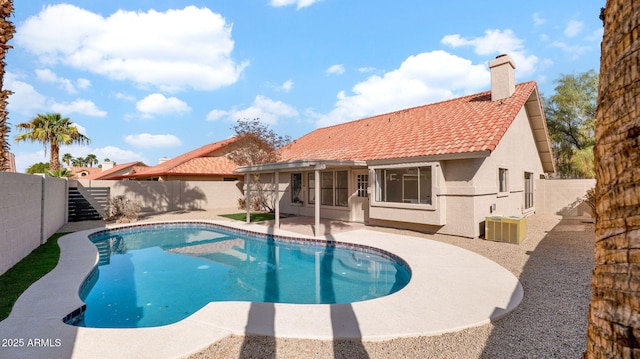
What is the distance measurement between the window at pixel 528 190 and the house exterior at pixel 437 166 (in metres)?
0.06

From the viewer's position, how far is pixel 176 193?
23.3m

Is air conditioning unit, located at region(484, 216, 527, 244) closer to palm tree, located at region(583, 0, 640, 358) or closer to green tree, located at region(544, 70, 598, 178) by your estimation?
palm tree, located at region(583, 0, 640, 358)

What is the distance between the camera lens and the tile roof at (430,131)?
39.6 feet

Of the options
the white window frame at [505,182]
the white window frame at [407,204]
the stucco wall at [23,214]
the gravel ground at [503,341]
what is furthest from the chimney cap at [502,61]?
the stucco wall at [23,214]

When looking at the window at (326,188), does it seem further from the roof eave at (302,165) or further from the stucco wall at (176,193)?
the stucco wall at (176,193)

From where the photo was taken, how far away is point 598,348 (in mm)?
1211

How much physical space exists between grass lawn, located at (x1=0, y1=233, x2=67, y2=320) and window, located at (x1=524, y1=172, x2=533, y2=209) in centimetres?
2129

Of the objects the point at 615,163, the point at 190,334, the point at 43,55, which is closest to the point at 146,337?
the point at 190,334

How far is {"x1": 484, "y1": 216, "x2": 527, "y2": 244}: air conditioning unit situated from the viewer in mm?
10609

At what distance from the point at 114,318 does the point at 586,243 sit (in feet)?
46.9

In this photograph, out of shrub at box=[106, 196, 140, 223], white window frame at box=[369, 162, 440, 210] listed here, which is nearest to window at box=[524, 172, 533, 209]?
white window frame at box=[369, 162, 440, 210]

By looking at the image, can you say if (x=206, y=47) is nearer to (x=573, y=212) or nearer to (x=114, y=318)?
(x=114, y=318)

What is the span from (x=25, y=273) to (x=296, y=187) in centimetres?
1344

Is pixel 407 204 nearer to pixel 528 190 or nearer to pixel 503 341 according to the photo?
pixel 503 341
